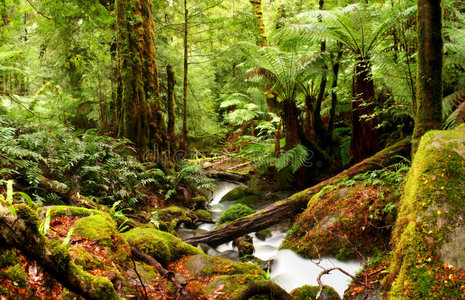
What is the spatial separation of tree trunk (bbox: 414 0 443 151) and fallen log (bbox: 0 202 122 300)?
3117mm

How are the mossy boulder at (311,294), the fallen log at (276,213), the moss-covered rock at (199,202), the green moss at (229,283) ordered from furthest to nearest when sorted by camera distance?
1. the moss-covered rock at (199,202)
2. the fallen log at (276,213)
3. the mossy boulder at (311,294)
4. the green moss at (229,283)

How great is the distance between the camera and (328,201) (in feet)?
11.5

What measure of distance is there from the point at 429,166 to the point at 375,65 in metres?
2.26

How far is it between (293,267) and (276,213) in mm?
1022

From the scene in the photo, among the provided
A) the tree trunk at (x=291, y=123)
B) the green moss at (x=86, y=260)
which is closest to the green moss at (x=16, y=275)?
the green moss at (x=86, y=260)

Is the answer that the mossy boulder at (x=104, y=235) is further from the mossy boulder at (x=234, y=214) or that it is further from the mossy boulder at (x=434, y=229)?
the mossy boulder at (x=234, y=214)

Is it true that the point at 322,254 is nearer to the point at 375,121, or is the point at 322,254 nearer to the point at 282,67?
the point at 375,121

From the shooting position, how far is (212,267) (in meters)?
2.55

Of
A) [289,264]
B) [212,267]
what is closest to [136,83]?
[212,267]

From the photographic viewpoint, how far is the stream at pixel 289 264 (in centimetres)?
271

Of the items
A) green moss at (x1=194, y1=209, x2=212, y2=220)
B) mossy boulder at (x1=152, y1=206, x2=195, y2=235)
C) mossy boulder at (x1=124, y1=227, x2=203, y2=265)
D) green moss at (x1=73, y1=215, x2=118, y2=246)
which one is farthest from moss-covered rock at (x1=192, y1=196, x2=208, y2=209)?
green moss at (x1=73, y1=215, x2=118, y2=246)

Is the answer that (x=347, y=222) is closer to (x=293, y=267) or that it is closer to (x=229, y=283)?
(x=293, y=267)

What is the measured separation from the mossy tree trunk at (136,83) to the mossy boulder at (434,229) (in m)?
5.40

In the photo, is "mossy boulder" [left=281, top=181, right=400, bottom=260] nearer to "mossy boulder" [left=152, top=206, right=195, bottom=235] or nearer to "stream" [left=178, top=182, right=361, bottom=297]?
"stream" [left=178, top=182, right=361, bottom=297]
